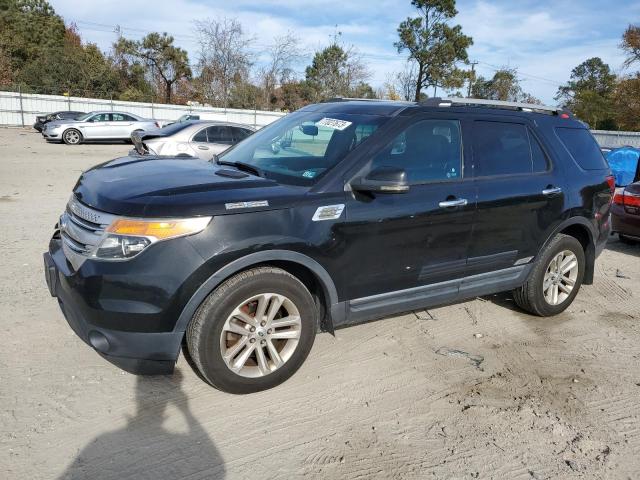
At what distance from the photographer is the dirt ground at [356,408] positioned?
8.84ft

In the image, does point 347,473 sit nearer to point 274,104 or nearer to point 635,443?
point 635,443

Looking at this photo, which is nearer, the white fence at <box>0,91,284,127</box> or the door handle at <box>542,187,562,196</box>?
the door handle at <box>542,187,562,196</box>

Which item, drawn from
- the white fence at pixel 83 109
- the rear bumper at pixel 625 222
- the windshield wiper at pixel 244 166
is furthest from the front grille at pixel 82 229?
the white fence at pixel 83 109

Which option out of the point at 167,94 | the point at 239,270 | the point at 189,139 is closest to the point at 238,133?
the point at 189,139

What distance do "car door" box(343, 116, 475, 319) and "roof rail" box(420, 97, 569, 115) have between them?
6.1 inches

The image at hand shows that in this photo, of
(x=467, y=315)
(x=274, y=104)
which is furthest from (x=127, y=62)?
(x=467, y=315)

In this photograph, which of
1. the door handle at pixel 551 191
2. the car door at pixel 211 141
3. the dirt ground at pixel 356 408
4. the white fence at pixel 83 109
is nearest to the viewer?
the dirt ground at pixel 356 408

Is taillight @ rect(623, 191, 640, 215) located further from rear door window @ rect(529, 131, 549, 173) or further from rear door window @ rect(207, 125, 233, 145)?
rear door window @ rect(207, 125, 233, 145)

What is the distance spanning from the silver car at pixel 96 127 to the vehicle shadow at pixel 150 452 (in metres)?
21.0

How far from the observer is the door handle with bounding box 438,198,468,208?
3.78 metres

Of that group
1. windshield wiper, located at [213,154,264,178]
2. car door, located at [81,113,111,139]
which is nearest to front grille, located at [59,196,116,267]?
windshield wiper, located at [213,154,264,178]

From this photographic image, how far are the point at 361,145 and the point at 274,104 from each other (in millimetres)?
41164

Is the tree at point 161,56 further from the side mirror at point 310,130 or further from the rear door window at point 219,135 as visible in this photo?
the side mirror at point 310,130

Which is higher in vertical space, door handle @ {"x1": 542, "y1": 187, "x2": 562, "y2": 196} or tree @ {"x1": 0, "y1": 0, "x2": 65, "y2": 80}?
tree @ {"x1": 0, "y1": 0, "x2": 65, "y2": 80}
